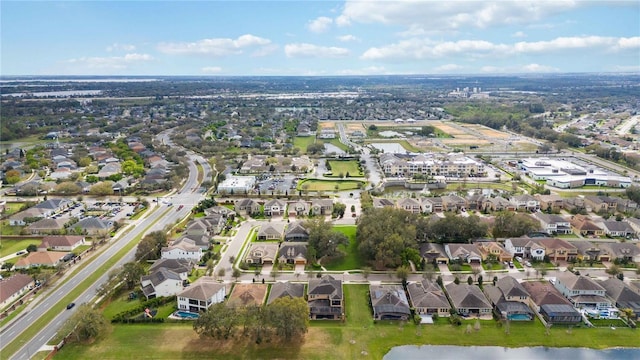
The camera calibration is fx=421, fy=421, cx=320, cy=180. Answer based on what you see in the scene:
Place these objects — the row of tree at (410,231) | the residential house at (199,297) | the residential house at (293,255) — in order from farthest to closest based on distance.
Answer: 1. the residential house at (293,255)
2. the row of tree at (410,231)
3. the residential house at (199,297)

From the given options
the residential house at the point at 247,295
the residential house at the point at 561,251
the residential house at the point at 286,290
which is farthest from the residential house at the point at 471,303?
the residential house at the point at 247,295

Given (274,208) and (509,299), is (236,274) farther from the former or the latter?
(509,299)

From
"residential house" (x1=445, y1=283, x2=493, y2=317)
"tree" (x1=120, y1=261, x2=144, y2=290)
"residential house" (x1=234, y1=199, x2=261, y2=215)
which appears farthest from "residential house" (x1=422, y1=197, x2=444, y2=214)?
"tree" (x1=120, y1=261, x2=144, y2=290)

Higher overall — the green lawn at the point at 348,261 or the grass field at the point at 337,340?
the green lawn at the point at 348,261

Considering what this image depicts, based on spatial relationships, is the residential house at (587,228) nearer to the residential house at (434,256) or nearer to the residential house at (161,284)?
the residential house at (434,256)

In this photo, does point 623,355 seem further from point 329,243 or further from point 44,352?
point 44,352

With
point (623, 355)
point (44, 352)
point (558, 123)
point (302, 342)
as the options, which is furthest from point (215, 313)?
point (558, 123)
